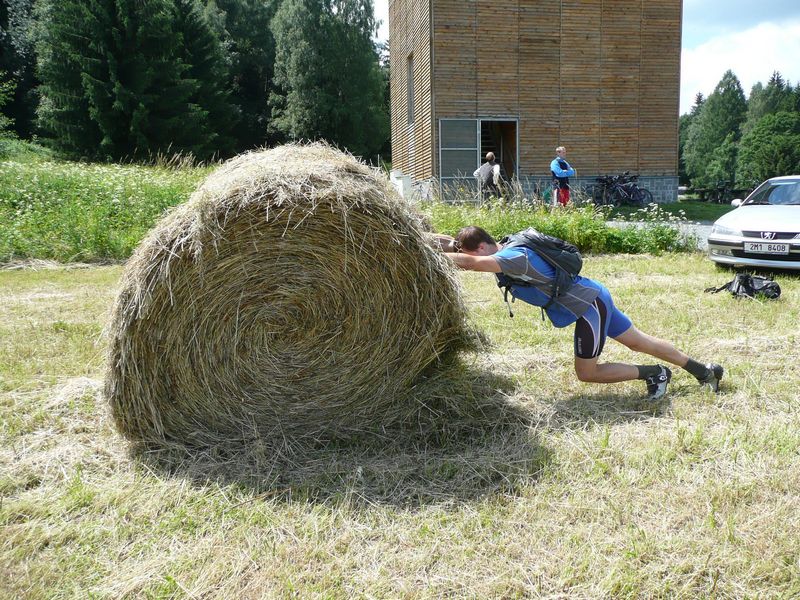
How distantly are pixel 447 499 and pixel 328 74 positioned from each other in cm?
4106

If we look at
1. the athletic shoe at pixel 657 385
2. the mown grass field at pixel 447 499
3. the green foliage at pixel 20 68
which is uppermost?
the green foliage at pixel 20 68

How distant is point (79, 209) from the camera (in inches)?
455

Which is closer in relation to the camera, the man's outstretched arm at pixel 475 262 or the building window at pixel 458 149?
the man's outstretched arm at pixel 475 262

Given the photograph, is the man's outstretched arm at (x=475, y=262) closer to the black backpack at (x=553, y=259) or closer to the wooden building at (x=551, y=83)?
the black backpack at (x=553, y=259)

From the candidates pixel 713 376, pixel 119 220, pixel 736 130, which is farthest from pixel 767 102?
pixel 713 376

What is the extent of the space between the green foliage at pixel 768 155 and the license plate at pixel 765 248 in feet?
116

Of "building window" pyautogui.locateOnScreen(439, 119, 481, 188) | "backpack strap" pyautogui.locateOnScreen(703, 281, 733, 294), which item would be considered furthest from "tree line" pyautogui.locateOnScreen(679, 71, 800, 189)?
"backpack strap" pyautogui.locateOnScreen(703, 281, 733, 294)

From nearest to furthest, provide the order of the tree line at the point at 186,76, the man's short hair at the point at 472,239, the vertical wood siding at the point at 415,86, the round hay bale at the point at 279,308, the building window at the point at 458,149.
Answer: the round hay bale at the point at 279,308 → the man's short hair at the point at 472,239 → the building window at the point at 458,149 → the vertical wood siding at the point at 415,86 → the tree line at the point at 186,76

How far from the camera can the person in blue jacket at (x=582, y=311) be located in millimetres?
3701

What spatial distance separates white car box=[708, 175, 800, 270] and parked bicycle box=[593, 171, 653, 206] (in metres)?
10.3

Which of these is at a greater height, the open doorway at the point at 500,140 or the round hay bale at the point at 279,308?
the open doorway at the point at 500,140

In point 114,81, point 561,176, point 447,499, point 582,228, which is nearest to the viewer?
point 447,499

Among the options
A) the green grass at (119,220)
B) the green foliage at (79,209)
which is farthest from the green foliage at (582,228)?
the green foliage at (79,209)

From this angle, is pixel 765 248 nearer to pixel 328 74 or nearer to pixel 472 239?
pixel 472 239
